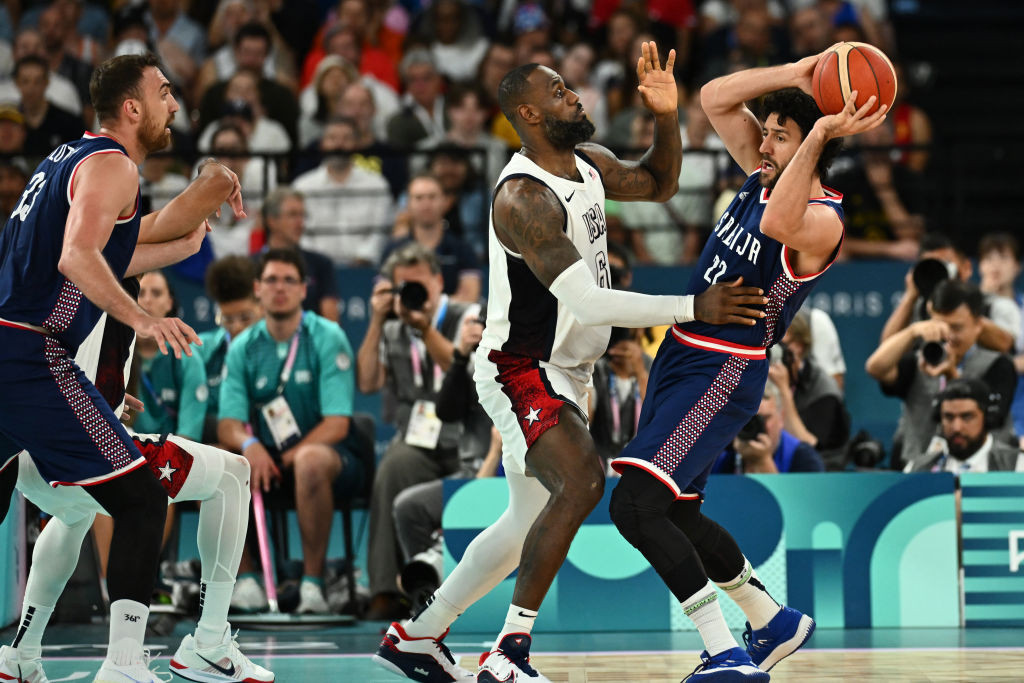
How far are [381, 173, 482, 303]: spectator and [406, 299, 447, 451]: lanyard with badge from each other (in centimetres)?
121

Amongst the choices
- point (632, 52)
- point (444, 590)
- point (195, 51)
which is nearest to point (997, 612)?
point (444, 590)

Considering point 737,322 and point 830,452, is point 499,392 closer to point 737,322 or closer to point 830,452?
point 737,322

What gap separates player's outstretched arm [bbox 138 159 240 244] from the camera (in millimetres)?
5375

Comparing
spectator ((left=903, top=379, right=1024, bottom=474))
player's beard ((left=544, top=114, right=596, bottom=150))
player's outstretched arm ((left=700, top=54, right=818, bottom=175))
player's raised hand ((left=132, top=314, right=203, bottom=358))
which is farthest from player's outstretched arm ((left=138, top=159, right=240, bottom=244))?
spectator ((left=903, top=379, right=1024, bottom=474))

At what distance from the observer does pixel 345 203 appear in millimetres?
11000

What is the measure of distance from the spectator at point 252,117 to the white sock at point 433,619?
667 centimetres

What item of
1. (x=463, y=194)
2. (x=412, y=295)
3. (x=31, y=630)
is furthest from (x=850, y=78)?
(x=463, y=194)

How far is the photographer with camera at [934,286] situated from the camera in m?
8.86

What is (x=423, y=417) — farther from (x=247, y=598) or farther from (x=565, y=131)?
(x=565, y=131)

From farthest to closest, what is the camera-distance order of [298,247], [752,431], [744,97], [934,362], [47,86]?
[47,86]
[298,247]
[934,362]
[752,431]
[744,97]

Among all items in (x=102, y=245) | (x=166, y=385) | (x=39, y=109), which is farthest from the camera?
(x=39, y=109)

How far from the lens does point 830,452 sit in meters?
8.66

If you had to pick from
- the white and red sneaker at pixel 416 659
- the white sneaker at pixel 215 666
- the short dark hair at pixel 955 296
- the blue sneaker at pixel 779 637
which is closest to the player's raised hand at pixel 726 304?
the blue sneaker at pixel 779 637

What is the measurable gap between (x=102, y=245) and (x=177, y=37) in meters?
8.73
